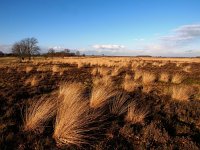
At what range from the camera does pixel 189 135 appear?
16.5ft

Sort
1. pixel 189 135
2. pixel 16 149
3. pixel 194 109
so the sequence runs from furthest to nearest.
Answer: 1. pixel 194 109
2. pixel 189 135
3. pixel 16 149

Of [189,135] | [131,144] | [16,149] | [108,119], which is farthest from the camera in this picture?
[108,119]

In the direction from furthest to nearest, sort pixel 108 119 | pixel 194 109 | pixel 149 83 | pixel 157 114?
pixel 149 83
pixel 194 109
pixel 157 114
pixel 108 119

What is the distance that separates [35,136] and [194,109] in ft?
16.0

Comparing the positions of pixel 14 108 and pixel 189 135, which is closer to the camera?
pixel 189 135

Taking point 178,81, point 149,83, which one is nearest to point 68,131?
point 149,83

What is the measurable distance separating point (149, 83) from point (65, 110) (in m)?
7.79

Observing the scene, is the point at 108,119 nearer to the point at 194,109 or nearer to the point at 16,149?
the point at 16,149

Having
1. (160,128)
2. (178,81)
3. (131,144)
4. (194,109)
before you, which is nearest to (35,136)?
(131,144)

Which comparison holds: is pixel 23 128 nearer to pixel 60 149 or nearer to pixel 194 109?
pixel 60 149

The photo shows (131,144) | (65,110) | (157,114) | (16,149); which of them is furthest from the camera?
(157,114)

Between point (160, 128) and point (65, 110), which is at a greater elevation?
point (65, 110)

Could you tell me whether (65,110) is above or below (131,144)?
above

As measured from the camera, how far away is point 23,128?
16.6 feet
